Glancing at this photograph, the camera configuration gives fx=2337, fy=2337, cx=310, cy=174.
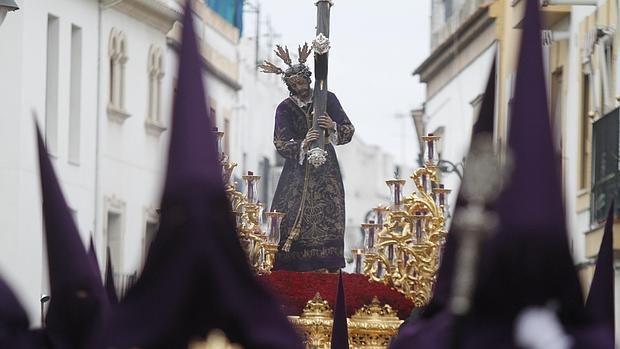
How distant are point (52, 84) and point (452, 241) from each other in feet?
82.0

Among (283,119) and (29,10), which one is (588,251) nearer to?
(29,10)

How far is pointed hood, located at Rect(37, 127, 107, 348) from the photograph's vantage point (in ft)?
22.5

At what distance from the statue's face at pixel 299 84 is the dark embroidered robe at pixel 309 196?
7cm

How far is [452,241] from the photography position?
21.5 ft

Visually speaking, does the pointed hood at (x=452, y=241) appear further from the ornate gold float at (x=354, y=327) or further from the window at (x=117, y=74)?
the window at (x=117, y=74)

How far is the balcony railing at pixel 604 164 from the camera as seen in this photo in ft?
80.5

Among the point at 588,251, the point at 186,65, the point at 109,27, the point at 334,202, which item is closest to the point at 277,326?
the point at 186,65

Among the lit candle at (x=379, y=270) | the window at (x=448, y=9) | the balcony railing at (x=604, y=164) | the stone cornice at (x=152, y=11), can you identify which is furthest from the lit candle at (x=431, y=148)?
the window at (x=448, y=9)

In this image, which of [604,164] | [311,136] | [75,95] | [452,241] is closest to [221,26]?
[75,95]

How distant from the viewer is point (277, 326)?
20.1ft

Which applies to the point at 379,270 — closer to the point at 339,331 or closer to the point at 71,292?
the point at 339,331

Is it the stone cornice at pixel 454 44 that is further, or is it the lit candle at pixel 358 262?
the stone cornice at pixel 454 44

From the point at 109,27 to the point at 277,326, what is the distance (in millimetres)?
27732

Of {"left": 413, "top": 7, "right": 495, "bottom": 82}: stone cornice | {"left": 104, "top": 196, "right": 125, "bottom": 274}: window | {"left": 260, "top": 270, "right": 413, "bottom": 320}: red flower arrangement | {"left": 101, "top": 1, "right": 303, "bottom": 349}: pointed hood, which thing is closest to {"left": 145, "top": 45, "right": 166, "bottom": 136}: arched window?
{"left": 104, "top": 196, "right": 125, "bottom": 274}: window
